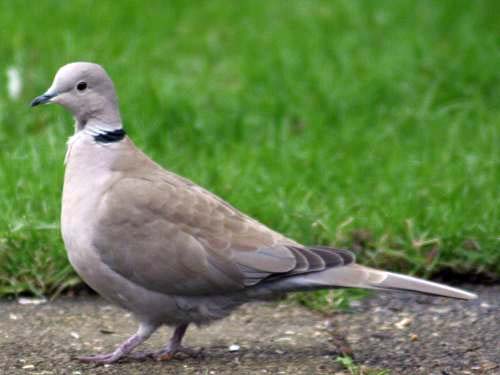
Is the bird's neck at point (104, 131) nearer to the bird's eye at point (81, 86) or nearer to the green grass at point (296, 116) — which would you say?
the bird's eye at point (81, 86)

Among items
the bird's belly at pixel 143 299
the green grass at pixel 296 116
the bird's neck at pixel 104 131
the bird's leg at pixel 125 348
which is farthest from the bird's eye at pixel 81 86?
the bird's leg at pixel 125 348

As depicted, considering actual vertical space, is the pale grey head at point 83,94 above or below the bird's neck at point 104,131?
above

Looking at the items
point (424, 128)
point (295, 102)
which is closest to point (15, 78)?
point (295, 102)

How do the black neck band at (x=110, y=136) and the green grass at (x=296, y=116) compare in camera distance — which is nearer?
the black neck band at (x=110, y=136)

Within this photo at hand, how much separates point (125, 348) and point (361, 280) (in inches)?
33.7

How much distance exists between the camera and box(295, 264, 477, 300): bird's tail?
3.79 m

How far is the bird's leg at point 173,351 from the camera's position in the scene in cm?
399

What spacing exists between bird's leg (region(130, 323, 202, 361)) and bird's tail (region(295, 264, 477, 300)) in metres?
0.48

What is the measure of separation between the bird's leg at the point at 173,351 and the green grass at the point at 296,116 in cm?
68

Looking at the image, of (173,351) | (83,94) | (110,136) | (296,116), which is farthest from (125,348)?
(296,116)

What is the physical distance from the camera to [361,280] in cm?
387

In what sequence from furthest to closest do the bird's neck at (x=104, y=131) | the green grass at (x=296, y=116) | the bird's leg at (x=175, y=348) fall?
the green grass at (x=296, y=116) → the bird's neck at (x=104, y=131) → the bird's leg at (x=175, y=348)

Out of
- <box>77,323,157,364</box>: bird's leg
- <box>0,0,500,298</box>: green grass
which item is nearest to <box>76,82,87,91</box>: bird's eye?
<box>0,0,500,298</box>: green grass

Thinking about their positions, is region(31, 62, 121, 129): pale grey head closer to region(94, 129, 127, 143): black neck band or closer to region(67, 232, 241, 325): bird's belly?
region(94, 129, 127, 143): black neck band
